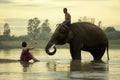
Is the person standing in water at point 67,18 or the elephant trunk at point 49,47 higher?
the person standing in water at point 67,18

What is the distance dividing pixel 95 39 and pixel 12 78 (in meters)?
18.1

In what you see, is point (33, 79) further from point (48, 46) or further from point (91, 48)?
point (91, 48)

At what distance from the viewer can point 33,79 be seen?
59.8ft

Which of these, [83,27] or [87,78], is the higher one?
[83,27]

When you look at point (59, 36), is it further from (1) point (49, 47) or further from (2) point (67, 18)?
(2) point (67, 18)

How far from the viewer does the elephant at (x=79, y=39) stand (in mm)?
34375

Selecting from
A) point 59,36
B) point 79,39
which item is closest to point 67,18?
point 59,36

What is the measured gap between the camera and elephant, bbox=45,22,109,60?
34.4 metres

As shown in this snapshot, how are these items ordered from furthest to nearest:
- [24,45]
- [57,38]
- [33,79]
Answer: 1. [57,38]
2. [24,45]
3. [33,79]

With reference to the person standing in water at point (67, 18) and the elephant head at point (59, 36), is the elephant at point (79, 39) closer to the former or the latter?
the elephant head at point (59, 36)

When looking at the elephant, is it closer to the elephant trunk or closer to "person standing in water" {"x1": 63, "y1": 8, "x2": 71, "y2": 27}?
the elephant trunk

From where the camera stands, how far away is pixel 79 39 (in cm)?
3481

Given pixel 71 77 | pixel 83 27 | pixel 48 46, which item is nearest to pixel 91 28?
pixel 83 27

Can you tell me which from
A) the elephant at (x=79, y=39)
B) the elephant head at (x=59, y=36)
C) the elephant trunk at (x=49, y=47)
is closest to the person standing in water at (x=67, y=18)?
the elephant at (x=79, y=39)
